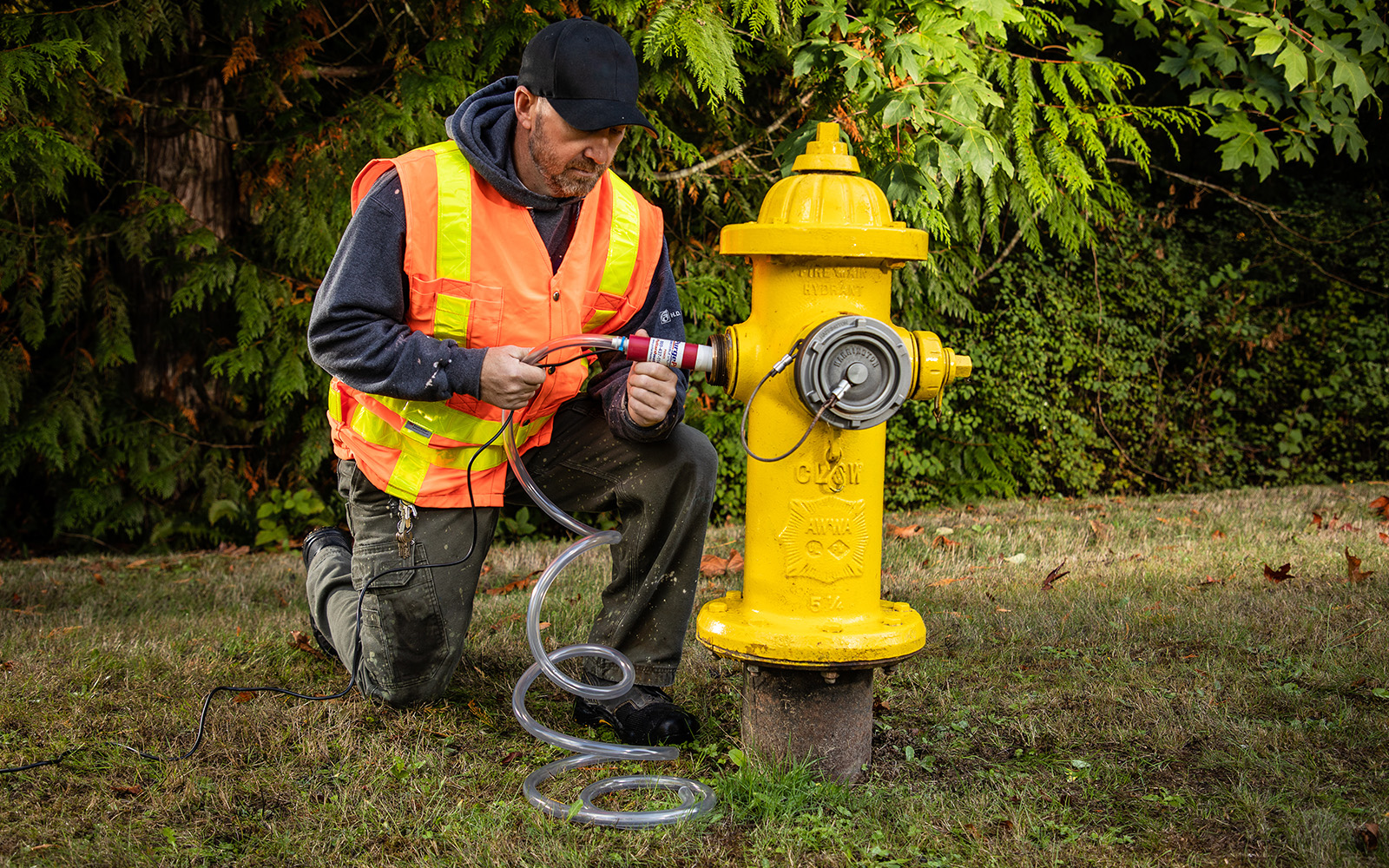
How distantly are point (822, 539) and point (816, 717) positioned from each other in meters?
0.39

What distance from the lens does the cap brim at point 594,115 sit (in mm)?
2510

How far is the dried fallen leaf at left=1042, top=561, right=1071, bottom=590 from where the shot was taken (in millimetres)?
3853

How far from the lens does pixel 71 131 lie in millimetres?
4641

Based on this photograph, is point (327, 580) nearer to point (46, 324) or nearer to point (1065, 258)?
point (46, 324)

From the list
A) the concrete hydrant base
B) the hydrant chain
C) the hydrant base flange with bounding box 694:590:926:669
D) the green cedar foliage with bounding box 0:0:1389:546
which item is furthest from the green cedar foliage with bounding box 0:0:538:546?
the concrete hydrant base

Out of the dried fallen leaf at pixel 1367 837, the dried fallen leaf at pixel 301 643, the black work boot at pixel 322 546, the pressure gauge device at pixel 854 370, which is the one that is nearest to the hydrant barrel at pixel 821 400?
the pressure gauge device at pixel 854 370

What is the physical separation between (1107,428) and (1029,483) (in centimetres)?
70

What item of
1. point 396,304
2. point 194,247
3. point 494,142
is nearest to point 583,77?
point 494,142

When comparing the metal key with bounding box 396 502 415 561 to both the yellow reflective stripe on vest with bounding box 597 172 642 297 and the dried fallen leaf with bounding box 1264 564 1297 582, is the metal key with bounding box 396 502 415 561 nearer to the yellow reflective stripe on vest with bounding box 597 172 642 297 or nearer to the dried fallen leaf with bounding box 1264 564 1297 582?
the yellow reflective stripe on vest with bounding box 597 172 642 297

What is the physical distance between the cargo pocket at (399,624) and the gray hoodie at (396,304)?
1.56 feet

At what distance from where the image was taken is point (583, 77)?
2.51 metres

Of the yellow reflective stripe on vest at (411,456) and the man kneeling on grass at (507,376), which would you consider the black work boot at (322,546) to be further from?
the yellow reflective stripe on vest at (411,456)

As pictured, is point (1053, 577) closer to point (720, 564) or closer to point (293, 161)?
point (720, 564)

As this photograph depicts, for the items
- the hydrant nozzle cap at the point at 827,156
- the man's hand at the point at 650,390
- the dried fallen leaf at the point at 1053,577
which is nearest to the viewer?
the hydrant nozzle cap at the point at 827,156
